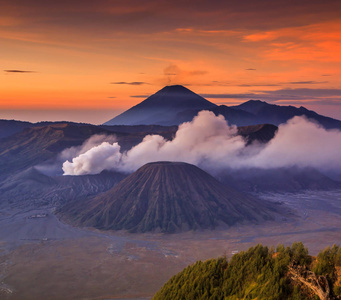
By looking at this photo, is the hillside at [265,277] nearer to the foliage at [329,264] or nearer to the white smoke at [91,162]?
the foliage at [329,264]

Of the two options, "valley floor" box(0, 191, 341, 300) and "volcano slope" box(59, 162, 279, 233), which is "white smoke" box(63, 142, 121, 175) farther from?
"valley floor" box(0, 191, 341, 300)

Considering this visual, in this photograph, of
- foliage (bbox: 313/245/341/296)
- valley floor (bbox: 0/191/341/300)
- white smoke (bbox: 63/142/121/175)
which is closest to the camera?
foliage (bbox: 313/245/341/296)

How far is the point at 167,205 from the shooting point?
123 metres

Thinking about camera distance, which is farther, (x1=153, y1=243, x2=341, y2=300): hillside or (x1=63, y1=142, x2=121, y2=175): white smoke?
(x1=63, y1=142, x2=121, y2=175): white smoke

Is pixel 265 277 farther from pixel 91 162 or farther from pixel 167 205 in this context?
pixel 91 162

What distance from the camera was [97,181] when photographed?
560ft

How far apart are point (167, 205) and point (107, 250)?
33558mm

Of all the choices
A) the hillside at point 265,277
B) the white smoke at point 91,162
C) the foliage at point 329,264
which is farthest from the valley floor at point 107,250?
the white smoke at point 91,162

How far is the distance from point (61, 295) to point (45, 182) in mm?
108594

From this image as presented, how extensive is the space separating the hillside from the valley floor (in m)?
24.9

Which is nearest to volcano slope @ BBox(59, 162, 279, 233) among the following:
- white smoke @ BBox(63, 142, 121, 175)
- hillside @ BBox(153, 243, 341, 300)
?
white smoke @ BBox(63, 142, 121, 175)

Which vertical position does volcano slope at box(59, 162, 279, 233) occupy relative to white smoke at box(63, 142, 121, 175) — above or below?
below

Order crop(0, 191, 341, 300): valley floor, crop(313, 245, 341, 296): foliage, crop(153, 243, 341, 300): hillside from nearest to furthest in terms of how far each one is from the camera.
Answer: crop(153, 243, 341, 300): hillside → crop(313, 245, 341, 296): foliage → crop(0, 191, 341, 300): valley floor

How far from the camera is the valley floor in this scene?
6962 cm
